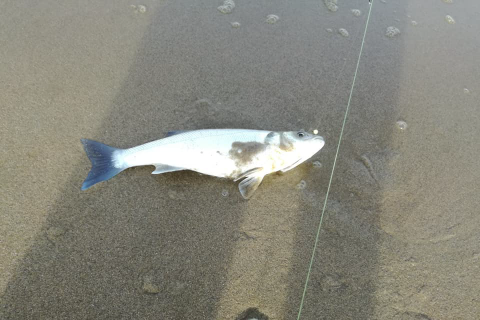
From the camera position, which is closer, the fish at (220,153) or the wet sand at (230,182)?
the wet sand at (230,182)

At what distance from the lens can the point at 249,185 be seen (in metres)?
2.79

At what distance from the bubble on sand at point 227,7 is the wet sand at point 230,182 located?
93 mm

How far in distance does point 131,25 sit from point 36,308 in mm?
3352

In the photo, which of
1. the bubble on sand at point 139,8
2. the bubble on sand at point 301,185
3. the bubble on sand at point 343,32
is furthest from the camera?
the bubble on sand at point 343,32

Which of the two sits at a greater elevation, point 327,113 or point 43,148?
point 327,113

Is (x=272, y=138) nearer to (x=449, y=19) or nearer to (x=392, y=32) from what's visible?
(x=392, y=32)

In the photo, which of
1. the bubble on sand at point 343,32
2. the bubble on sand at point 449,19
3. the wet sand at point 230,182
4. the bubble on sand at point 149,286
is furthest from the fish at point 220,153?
the bubble on sand at point 449,19

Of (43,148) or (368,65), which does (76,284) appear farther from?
(368,65)

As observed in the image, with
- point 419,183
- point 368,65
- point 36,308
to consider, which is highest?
point 368,65

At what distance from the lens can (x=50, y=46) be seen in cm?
358

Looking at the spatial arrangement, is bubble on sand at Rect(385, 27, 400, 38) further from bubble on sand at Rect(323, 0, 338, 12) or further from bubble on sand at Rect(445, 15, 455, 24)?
bubble on sand at Rect(445, 15, 455, 24)

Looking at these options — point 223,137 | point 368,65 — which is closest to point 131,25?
point 223,137

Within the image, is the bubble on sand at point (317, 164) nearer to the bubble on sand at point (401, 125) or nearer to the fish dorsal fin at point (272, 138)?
the fish dorsal fin at point (272, 138)

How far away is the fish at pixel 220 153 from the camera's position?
2748 mm
